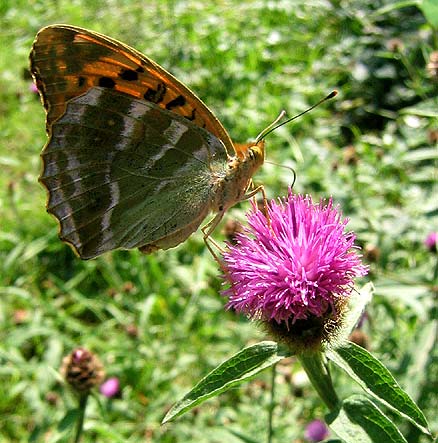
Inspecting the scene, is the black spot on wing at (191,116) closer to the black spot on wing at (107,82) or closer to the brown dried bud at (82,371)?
the black spot on wing at (107,82)

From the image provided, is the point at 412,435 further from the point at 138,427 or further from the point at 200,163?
the point at 138,427

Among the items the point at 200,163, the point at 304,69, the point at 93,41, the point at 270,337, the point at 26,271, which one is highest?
the point at 93,41

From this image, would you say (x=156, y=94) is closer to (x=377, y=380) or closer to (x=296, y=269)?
(x=296, y=269)

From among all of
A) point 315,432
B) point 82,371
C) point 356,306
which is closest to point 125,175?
point 82,371

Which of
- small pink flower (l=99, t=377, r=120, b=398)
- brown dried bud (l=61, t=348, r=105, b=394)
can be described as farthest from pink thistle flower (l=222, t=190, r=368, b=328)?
small pink flower (l=99, t=377, r=120, b=398)

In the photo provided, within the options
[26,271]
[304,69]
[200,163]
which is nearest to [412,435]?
[200,163]

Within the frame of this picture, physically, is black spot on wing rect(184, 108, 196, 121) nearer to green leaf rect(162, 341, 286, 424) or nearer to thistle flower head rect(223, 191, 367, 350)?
thistle flower head rect(223, 191, 367, 350)

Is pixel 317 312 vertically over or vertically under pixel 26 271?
over
